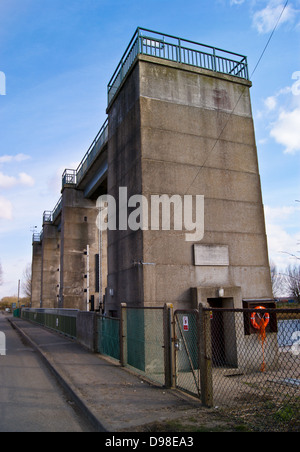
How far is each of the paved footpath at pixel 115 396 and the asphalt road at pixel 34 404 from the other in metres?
0.21

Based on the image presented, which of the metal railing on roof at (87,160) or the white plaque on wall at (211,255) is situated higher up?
the metal railing on roof at (87,160)

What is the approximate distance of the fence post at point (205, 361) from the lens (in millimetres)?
5781

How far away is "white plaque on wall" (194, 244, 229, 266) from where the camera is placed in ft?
40.4

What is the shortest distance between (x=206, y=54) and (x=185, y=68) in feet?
5.19

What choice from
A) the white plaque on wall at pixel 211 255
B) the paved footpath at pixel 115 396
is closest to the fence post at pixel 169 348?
the paved footpath at pixel 115 396

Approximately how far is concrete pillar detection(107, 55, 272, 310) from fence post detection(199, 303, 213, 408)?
17.8 ft

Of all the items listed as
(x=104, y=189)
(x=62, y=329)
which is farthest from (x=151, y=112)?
(x=104, y=189)

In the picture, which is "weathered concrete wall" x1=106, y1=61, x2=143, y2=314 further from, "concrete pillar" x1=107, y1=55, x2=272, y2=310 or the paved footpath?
the paved footpath

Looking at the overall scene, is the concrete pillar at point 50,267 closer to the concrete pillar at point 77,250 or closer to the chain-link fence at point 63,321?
the concrete pillar at point 77,250

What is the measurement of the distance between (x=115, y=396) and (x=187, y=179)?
8105 millimetres

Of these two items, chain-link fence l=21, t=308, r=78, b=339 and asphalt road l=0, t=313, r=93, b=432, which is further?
chain-link fence l=21, t=308, r=78, b=339

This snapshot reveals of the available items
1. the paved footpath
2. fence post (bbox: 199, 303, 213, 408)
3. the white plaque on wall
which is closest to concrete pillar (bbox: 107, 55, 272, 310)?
the white plaque on wall

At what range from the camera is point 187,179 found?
12.8 meters
